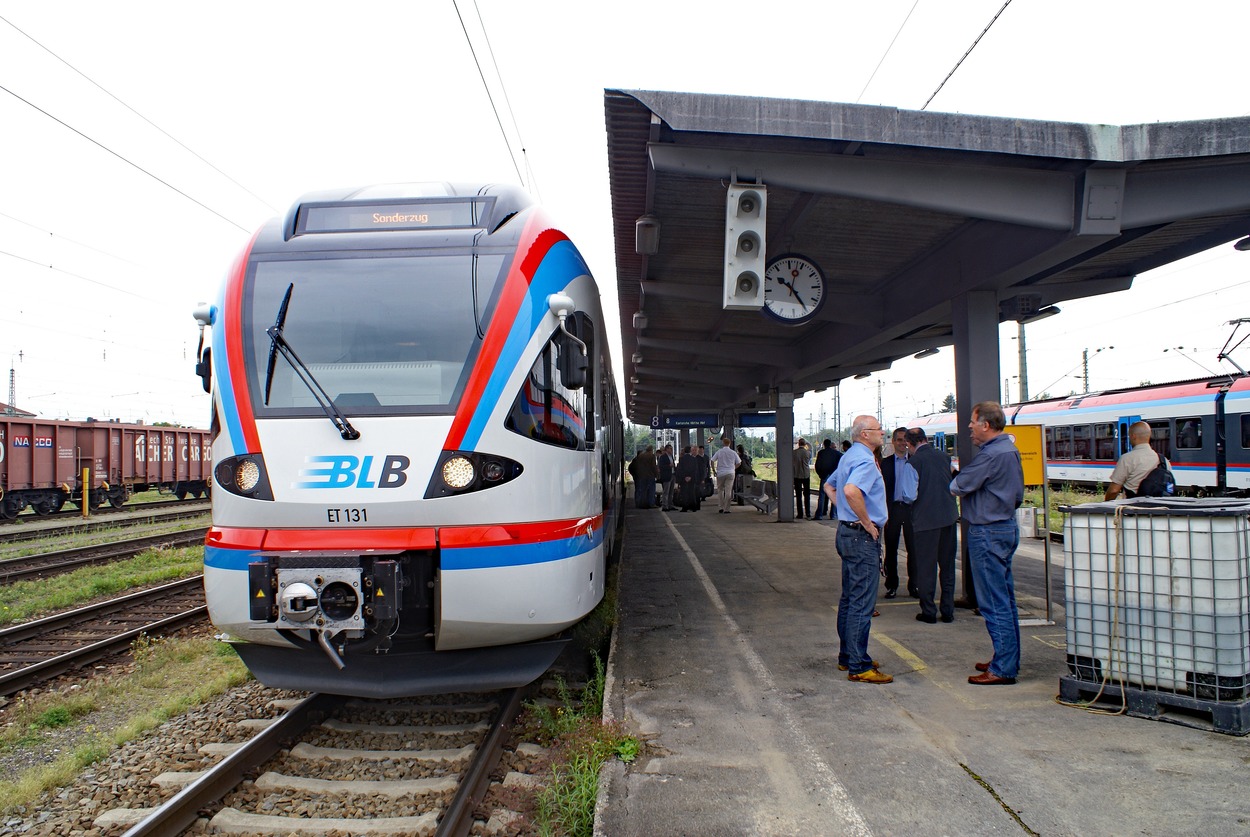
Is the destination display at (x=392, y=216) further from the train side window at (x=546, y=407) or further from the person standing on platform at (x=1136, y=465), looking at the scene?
the person standing on platform at (x=1136, y=465)

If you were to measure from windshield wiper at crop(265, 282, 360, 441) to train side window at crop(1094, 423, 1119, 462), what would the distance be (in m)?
24.1

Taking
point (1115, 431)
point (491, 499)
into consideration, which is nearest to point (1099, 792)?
point (491, 499)

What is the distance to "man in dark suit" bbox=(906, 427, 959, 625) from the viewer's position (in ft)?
22.8

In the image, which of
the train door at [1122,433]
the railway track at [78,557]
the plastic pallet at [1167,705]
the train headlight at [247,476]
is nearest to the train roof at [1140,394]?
the train door at [1122,433]

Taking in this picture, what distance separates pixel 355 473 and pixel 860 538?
328 cm

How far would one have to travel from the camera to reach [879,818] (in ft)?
11.1

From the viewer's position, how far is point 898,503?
320 inches

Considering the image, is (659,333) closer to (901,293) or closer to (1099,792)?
(901,293)

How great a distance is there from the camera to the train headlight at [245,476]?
445 centimetres

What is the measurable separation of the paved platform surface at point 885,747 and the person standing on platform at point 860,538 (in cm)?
20

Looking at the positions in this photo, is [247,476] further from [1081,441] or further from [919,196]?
[1081,441]

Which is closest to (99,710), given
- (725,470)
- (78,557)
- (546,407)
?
(546,407)

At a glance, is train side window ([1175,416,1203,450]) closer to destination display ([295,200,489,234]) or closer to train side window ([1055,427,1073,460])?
train side window ([1055,427,1073,460])

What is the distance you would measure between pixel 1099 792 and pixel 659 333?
12.2 meters
